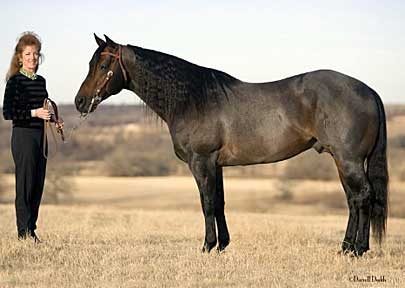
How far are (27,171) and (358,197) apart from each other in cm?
418

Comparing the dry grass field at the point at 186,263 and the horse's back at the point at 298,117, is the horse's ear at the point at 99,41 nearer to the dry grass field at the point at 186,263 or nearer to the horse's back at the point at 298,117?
the horse's back at the point at 298,117

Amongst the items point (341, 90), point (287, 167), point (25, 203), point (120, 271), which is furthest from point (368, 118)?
point (287, 167)

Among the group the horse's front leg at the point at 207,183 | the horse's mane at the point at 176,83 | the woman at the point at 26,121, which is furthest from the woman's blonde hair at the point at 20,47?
the horse's front leg at the point at 207,183

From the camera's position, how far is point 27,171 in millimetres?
8172

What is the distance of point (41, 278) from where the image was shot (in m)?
6.07

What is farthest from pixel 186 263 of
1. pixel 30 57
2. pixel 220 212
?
pixel 30 57

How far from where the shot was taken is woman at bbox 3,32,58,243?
8.06 m

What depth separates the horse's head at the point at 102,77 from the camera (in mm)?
7875

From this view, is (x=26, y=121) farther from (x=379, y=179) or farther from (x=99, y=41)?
(x=379, y=179)

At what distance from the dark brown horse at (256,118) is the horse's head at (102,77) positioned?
12 millimetres

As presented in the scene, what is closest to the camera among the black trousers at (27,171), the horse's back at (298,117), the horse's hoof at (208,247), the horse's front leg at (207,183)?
the horse's back at (298,117)

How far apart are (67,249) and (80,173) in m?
44.4

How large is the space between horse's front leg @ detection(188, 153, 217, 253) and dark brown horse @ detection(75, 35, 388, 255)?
0.01 metres

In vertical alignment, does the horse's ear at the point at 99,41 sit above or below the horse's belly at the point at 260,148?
above
